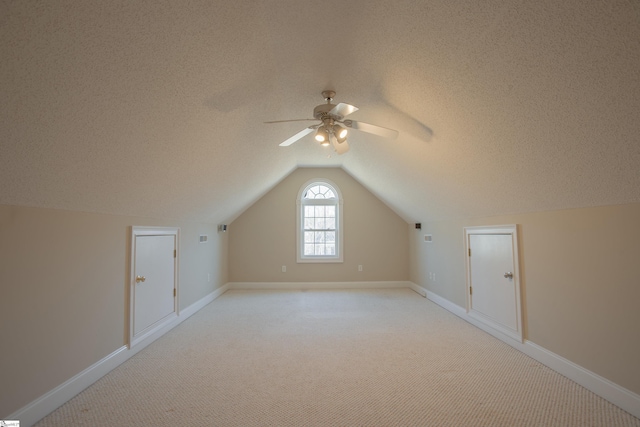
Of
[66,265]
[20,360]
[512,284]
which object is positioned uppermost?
[66,265]

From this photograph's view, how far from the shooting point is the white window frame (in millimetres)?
6430

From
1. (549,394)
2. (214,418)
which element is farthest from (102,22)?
(549,394)

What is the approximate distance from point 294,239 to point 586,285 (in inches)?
189

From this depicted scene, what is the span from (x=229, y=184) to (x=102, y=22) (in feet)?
9.42

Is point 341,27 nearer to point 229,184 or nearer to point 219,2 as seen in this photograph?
point 219,2

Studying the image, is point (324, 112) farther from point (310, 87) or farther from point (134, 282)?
point (134, 282)

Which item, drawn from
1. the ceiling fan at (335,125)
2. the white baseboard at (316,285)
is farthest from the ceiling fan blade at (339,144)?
the white baseboard at (316,285)

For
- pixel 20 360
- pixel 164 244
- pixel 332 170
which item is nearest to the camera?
pixel 20 360

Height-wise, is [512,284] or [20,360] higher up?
[512,284]

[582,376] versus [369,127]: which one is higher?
[369,127]

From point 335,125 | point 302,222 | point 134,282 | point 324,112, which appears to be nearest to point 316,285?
point 302,222

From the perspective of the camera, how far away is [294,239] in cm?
644

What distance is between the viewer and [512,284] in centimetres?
316

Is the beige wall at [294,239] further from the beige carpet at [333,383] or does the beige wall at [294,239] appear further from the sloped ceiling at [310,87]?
the sloped ceiling at [310,87]
